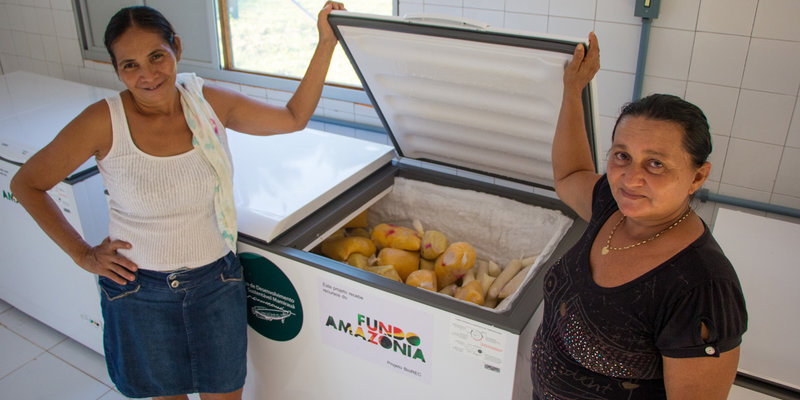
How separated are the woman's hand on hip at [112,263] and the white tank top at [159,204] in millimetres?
21

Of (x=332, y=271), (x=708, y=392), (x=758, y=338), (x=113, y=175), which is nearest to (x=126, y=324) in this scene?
(x=113, y=175)

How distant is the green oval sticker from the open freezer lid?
0.63 meters

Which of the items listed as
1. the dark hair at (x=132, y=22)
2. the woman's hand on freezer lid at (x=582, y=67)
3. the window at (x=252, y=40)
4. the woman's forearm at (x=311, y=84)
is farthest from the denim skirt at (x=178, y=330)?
the window at (x=252, y=40)

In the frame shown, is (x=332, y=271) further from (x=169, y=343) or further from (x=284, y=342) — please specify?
(x=169, y=343)

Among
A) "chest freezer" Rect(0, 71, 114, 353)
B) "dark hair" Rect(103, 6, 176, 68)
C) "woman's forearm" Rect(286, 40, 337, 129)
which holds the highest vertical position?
"dark hair" Rect(103, 6, 176, 68)

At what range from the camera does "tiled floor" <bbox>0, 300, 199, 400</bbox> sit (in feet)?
7.80

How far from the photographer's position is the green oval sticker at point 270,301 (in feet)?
5.53

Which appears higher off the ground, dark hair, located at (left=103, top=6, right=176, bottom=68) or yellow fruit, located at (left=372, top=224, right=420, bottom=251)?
dark hair, located at (left=103, top=6, right=176, bottom=68)

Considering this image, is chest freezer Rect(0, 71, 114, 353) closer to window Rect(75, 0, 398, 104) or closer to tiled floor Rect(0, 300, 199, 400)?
tiled floor Rect(0, 300, 199, 400)

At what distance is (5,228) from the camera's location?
8.07ft

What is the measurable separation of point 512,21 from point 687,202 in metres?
1.33

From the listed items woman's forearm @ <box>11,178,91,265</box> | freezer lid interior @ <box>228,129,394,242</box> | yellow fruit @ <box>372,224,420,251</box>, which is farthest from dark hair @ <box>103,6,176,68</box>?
yellow fruit @ <box>372,224,420,251</box>

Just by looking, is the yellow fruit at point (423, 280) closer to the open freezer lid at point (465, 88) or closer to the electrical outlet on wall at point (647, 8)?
the open freezer lid at point (465, 88)

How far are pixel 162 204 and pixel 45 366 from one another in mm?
1525
